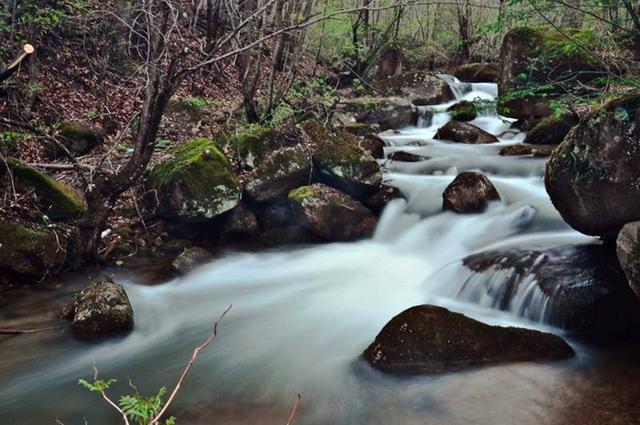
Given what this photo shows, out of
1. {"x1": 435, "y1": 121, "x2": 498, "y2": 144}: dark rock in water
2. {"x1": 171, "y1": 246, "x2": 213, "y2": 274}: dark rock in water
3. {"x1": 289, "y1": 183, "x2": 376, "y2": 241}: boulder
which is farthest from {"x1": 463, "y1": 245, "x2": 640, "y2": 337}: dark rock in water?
{"x1": 435, "y1": 121, "x2": 498, "y2": 144}: dark rock in water

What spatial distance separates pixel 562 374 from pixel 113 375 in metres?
3.99

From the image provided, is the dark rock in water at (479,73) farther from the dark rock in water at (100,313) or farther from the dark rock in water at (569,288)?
the dark rock in water at (100,313)

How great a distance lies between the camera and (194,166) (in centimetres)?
729

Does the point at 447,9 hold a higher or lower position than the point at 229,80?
higher

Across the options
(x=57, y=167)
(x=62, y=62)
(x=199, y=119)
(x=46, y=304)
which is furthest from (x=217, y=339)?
(x=62, y=62)

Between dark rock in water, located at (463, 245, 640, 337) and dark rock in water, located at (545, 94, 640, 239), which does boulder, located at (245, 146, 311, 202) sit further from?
dark rock in water, located at (545, 94, 640, 239)

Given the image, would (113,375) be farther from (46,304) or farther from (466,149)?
(466,149)

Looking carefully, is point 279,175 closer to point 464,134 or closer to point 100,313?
point 100,313

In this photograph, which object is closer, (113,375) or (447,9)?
(113,375)

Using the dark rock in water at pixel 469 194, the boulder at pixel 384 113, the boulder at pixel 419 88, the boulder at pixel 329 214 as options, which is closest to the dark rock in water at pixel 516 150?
the dark rock in water at pixel 469 194

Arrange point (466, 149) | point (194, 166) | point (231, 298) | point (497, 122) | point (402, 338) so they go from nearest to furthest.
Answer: point (402, 338)
point (231, 298)
point (194, 166)
point (466, 149)
point (497, 122)

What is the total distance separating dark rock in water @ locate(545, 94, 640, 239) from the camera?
4.33 meters

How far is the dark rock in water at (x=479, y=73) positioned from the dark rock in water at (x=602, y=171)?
13520mm

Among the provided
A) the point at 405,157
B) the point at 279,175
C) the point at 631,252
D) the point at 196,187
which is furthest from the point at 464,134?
the point at 631,252
